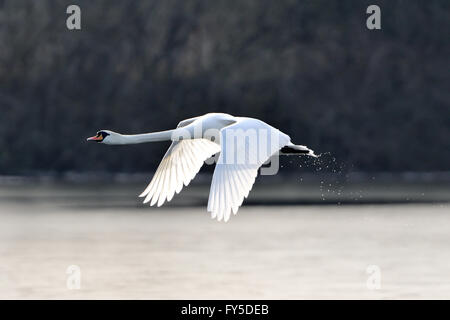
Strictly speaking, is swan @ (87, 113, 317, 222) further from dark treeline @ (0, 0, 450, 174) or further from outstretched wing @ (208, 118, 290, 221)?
dark treeline @ (0, 0, 450, 174)

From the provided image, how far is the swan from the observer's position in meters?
12.9

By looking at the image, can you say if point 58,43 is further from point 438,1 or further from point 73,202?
point 73,202

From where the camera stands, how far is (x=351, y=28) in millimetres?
75312

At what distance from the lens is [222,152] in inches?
523

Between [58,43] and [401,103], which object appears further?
[58,43]

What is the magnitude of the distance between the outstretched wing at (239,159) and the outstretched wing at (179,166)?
1.49m

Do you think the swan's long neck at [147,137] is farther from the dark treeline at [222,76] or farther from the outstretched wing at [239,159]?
the dark treeline at [222,76]

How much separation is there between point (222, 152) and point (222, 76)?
61275 millimetres

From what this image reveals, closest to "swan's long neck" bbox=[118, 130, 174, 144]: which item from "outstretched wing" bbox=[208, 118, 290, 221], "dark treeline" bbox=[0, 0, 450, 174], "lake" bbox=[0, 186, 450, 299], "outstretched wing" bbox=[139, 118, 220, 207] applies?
"outstretched wing" bbox=[139, 118, 220, 207]

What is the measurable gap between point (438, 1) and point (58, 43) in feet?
73.1

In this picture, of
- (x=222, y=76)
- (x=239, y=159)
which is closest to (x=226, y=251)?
(x=239, y=159)

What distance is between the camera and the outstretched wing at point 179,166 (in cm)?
1506

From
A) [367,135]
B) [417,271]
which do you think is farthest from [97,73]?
[417,271]
